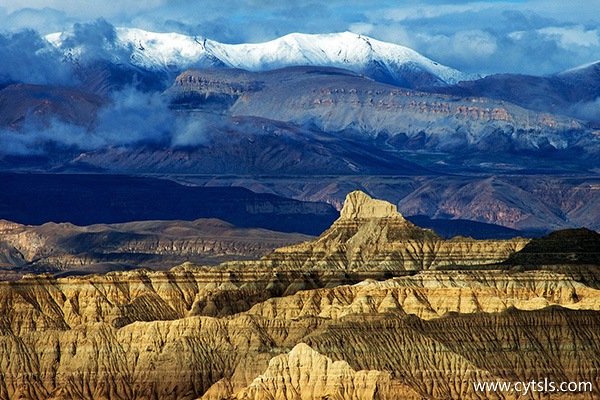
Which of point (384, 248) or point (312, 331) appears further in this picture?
point (384, 248)

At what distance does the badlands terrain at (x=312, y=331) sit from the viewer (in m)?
95.5

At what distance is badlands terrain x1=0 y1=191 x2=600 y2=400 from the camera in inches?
3760

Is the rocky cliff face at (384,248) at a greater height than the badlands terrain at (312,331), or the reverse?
the rocky cliff face at (384,248)

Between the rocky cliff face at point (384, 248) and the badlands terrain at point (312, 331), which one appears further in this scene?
the rocky cliff face at point (384, 248)

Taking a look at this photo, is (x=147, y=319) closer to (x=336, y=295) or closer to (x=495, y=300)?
(x=336, y=295)

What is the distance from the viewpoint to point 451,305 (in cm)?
11806

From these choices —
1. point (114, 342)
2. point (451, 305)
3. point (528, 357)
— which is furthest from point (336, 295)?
point (528, 357)

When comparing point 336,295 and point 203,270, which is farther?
point 203,270

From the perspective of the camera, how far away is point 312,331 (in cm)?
10756

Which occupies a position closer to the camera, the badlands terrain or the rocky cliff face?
the badlands terrain

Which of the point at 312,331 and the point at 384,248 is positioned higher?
the point at 384,248

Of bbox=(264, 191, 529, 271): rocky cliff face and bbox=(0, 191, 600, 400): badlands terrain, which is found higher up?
bbox=(264, 191, 529, 271): rocky cliff face

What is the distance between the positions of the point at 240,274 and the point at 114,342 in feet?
127

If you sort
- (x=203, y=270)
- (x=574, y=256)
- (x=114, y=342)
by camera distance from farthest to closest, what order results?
(x=203, y=270) < (x=574, y=256) < (x=114, y=342)
